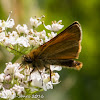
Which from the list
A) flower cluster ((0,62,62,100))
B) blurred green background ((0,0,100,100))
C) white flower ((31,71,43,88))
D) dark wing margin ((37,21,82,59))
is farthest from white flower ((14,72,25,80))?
blurred green background ((0,0,100,100))

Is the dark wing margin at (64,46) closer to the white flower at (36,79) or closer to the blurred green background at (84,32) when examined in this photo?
the white flower at (36,79)

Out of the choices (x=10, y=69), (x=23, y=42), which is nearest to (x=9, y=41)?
(x=23, y=42)

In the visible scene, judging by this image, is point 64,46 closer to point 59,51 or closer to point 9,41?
point 59,51

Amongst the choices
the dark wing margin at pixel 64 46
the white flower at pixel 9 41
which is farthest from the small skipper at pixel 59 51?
the white flower at pixel 9 41

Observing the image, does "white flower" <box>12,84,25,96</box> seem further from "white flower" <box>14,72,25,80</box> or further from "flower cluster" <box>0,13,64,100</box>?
"white flower" <box>14,72,25,80</box>

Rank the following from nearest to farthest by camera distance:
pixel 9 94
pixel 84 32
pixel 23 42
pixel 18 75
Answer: pixel 9 94
pixel 18 75
pixel 23 42
pixel 84 32

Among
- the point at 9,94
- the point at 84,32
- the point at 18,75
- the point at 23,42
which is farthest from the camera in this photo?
the point at 84,32

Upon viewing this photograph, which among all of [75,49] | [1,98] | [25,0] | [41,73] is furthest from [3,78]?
[25,0]
